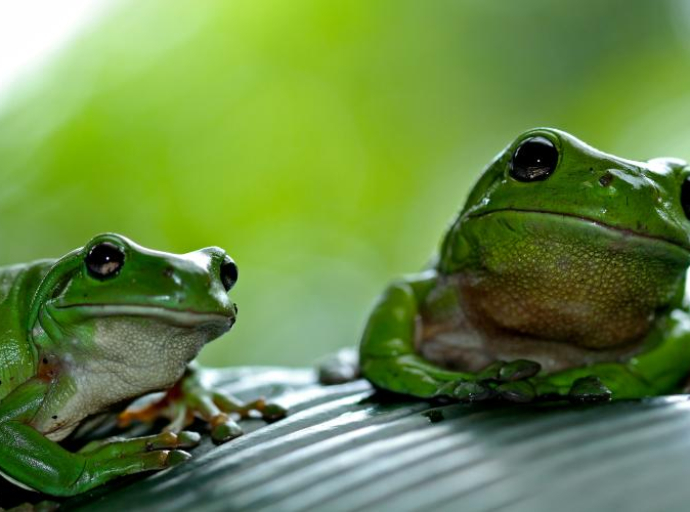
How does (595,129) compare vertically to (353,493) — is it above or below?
above

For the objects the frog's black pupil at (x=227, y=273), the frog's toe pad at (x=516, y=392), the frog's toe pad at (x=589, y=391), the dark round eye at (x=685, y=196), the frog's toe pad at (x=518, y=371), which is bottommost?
the frog's toe pad at (x=589, y=391)

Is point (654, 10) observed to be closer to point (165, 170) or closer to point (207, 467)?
point (165, 170)

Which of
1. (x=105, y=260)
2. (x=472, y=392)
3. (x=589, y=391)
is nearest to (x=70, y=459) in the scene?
(x=105, y=260)

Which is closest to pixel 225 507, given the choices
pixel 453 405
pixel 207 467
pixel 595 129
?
pixel 207 467

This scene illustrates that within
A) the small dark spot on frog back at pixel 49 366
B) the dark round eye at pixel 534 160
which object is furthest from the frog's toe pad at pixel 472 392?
the small dark spot on frog back at pixel 49 366

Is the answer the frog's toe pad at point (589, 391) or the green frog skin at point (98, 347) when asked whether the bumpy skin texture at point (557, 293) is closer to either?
the frog's toe pad at point (589, 391)

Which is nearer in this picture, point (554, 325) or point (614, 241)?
point (614, 241)
